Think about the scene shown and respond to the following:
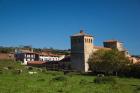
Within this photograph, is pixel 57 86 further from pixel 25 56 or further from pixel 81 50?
pixel 25 56

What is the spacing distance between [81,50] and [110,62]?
13830 mm

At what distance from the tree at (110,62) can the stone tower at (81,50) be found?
5682 millimetres

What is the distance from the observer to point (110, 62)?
65125 mm

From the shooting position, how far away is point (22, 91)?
22.1m

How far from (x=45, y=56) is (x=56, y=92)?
3507 inches

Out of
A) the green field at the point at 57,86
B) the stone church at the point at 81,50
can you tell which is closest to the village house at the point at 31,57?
the stone church at the point at 81,50

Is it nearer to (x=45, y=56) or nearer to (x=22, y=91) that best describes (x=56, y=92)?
(x=22, y=91)

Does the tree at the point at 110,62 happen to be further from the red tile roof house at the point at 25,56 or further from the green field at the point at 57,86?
the red tile roof house at the point at 25,56

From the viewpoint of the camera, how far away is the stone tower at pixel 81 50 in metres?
76.1

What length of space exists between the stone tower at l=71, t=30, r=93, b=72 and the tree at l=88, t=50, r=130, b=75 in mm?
5682

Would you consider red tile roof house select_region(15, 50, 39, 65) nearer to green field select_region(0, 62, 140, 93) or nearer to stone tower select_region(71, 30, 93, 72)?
stone tower select_region(71, 30, 93, 72)

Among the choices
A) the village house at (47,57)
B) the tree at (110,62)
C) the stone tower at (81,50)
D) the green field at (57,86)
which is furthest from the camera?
the village house at (47,57)

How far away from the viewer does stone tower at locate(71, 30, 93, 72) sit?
7613 cm

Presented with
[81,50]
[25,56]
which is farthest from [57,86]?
[25,56]
